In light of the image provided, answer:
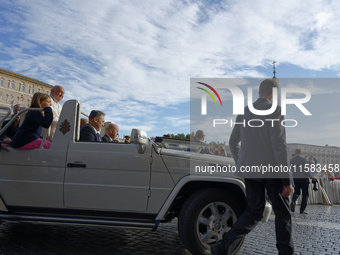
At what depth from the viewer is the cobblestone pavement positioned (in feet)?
14.7

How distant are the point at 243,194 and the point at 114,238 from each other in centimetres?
223

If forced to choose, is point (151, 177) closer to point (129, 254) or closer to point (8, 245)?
point (129, 254)

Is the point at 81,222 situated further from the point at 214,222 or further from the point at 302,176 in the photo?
the point at 302,176

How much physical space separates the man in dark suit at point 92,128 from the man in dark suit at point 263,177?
6.70 ft

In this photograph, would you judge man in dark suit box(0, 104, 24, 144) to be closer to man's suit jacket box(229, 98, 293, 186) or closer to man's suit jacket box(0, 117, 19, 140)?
man's suit jacket box(0, 117, 19, 140)

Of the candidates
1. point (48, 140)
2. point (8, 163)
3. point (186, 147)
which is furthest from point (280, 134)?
point (8, 163)

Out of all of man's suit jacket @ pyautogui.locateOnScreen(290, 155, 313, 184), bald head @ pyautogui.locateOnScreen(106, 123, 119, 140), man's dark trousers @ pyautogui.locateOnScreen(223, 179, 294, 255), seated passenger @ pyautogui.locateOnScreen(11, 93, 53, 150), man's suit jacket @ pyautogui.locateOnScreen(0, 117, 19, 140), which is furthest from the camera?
man's suit jacket @ pyautogui.locateOnScreen(290, 155, 313, 184)

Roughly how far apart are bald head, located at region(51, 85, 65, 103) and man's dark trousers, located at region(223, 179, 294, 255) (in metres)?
3.46

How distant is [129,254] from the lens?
439cm

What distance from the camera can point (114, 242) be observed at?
16.6 ft

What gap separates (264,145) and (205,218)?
3.68 feet

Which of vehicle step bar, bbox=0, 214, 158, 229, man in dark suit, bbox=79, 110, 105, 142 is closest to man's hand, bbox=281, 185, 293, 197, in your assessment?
vehicle step bar, bbox=0, 214, 158, 229

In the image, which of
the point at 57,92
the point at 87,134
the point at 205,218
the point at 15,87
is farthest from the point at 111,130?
the point at 15,87

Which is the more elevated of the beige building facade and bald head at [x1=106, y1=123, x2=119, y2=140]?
the beige building facade
